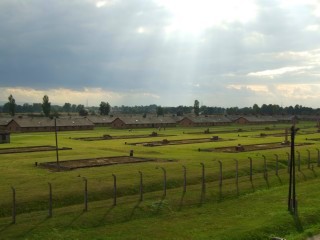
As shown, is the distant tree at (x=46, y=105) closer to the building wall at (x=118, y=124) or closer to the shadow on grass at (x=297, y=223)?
the building wall at (x=118, y=124)

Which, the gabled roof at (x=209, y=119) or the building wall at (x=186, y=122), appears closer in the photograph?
the building wall at (x=186, y=122)

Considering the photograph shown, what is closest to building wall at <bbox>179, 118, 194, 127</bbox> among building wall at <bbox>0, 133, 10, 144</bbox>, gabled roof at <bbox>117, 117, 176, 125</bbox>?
gabled roof at <bbox>117, 117, 176, 125</bbox>

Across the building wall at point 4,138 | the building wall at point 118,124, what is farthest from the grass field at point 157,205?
the building wall at point 118,124

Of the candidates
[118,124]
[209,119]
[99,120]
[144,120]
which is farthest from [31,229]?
[209,119]

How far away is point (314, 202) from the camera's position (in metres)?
27.0

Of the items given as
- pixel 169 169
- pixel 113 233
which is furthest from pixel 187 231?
pixel 169 169

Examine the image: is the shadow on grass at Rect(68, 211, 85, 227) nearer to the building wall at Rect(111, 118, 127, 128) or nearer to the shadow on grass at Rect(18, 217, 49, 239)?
the shadow on grass at Rect(18, 217, 49, 239)

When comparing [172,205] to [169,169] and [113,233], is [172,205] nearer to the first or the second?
[113,233]

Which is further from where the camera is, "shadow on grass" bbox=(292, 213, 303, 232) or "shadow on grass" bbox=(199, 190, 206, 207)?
"shadow on grass" bbox=(199, 190, 206, 207)

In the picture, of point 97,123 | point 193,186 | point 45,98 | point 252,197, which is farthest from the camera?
point 45,98

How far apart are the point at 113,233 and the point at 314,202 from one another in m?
13.9

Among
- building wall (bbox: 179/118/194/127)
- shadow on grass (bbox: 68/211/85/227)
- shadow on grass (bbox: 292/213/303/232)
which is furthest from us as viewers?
building wall (bbox: 179/118/194/127)

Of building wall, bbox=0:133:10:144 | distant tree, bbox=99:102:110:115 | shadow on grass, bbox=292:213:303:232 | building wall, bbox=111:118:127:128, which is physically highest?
distant tree, bbox=99:102:110:115

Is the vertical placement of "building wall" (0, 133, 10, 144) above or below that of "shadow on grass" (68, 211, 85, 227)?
above
